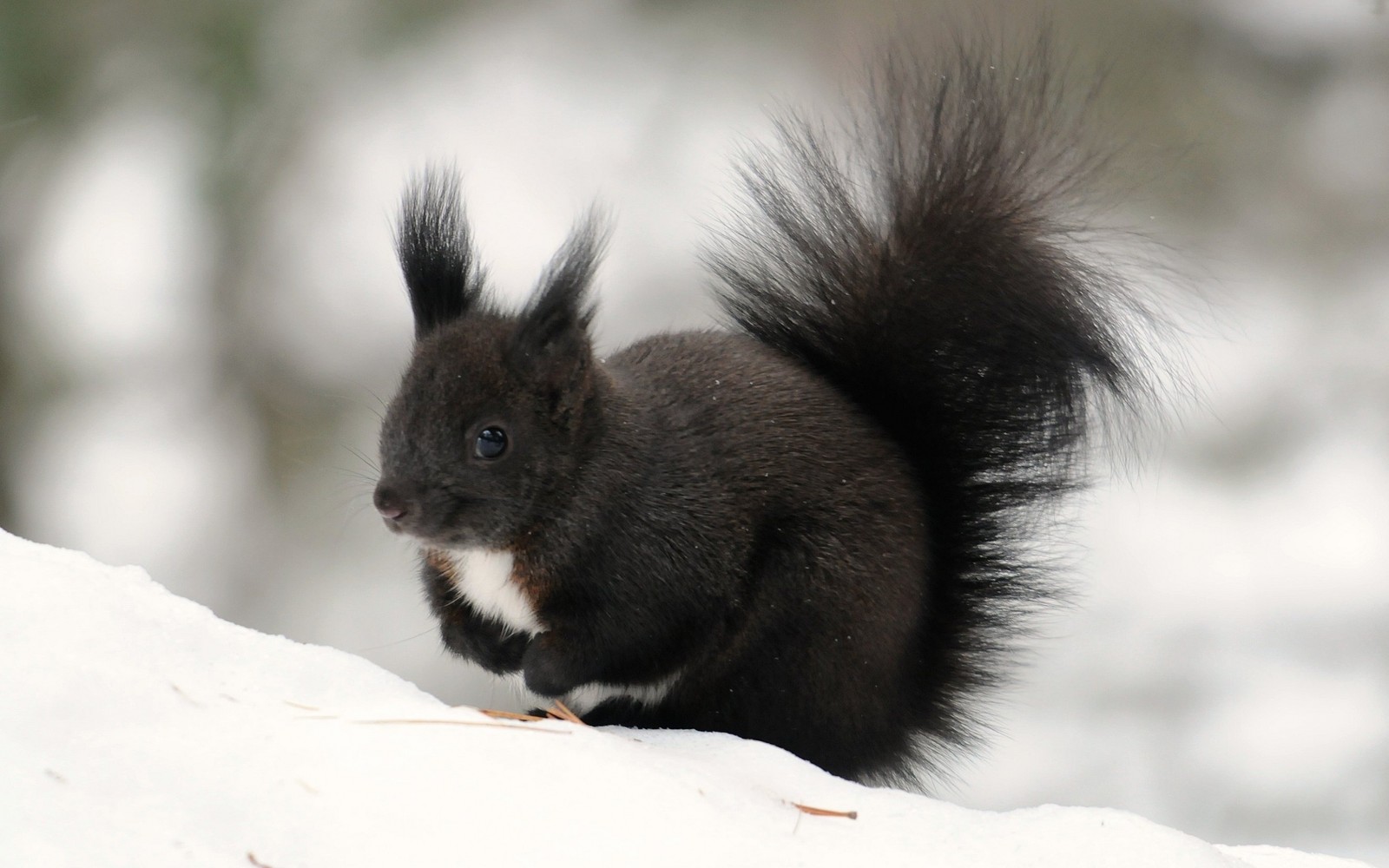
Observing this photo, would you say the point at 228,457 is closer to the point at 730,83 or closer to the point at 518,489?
the point at 730,83

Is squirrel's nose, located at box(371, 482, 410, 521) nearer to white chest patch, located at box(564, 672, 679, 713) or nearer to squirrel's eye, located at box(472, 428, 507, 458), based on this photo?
squirrel's eye, located at box(472, 428, 507, 458)

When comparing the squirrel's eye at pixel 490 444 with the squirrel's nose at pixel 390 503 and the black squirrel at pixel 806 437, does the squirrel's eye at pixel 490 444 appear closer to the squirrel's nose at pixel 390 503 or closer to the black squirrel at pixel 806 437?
the black squirrel at pixel 806 437

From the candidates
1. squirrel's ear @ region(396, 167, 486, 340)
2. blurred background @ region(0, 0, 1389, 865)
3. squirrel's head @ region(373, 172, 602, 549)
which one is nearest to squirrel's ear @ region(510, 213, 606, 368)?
squirrel's head @ region(373, 172, 602, 549)

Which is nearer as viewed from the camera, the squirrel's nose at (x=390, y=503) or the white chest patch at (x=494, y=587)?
the squirrel's nose at (x=390, y=503)

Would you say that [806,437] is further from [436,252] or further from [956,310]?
[436,252]

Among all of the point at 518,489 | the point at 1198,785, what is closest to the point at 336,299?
the point at 518,489

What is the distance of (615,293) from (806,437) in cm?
192

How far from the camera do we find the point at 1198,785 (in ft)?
11.3

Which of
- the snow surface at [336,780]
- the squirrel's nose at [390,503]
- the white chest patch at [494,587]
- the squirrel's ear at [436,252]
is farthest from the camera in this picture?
the squirrel's ear at [436,252]

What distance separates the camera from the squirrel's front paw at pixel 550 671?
5.39 feet

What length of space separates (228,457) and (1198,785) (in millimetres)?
2600

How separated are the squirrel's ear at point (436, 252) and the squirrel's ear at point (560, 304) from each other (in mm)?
153

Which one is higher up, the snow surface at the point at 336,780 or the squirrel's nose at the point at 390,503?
the squirrel's nose at the point at 390,503

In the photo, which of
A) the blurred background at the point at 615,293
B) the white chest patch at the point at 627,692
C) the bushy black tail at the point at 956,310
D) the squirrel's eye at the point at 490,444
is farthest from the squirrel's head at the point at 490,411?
the blurred background at the point at 615,293
